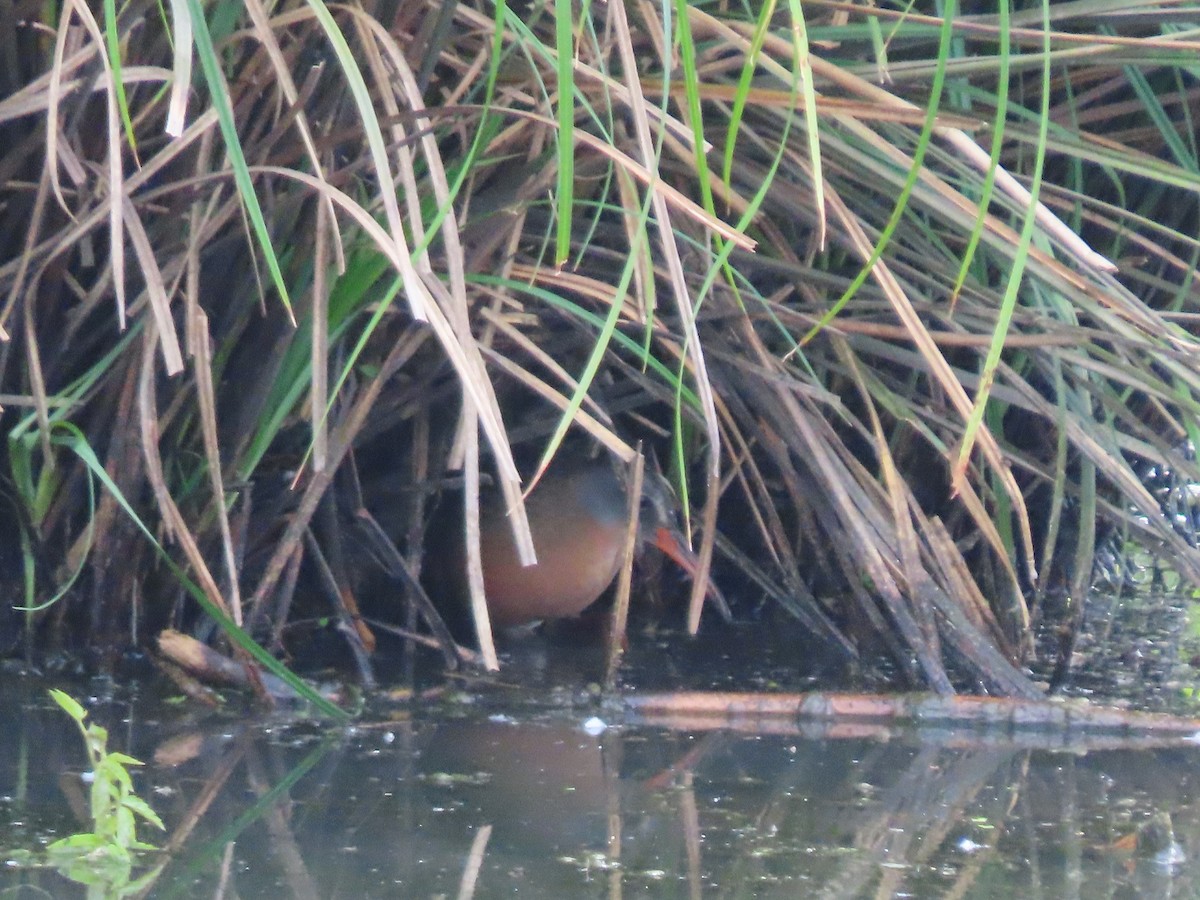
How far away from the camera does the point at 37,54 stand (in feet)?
6.14

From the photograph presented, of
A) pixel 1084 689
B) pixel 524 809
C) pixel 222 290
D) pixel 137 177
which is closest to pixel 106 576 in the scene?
pixel 222 290

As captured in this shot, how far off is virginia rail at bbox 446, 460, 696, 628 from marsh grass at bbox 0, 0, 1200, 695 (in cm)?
22

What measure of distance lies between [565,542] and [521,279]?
2.24 feet

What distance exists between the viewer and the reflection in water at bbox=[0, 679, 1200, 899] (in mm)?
1424

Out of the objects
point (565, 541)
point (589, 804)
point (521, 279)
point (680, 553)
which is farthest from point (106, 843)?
point (680, 553)

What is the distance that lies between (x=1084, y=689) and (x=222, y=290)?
1365mm

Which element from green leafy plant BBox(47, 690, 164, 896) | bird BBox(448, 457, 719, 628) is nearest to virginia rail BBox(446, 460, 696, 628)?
bird BBox(448, 457, 719, 628)

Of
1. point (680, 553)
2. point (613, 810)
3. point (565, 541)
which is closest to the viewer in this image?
point (613, 810)

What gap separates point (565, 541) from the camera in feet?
8.62

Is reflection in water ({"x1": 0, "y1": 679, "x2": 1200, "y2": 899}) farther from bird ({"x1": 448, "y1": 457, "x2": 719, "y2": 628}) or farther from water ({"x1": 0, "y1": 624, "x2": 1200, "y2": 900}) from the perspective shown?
bird ({"x1": 448, "y1": 457, "x2": 719, "y2": 628})

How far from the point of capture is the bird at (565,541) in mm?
2559

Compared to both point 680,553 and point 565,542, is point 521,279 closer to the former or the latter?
point 565,542

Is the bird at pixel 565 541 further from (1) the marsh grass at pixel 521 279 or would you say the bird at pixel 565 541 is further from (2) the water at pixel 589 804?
(2) the water at pixel 589 804

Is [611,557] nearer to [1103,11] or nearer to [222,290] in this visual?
[222,290]
